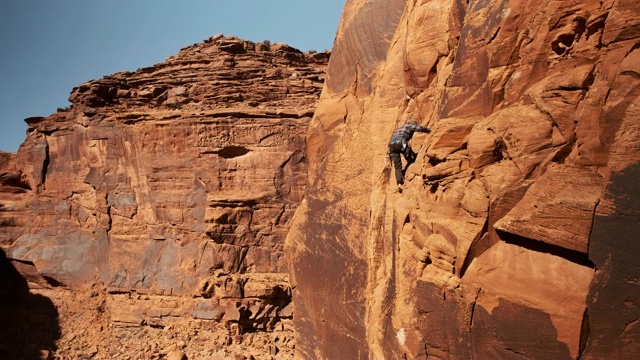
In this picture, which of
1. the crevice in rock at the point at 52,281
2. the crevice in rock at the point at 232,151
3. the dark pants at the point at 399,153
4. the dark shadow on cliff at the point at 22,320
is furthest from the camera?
the crevice in rock at the point at 52,281

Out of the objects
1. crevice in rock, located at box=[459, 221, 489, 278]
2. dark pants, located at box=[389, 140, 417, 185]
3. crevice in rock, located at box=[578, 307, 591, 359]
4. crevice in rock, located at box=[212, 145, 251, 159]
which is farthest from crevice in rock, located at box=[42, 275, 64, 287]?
crevice in rock, located at box=[578, 307, 591, 359]

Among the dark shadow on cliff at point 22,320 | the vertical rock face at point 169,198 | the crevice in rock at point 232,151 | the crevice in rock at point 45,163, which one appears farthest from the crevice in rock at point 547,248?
the crevice in rock at point 45,163

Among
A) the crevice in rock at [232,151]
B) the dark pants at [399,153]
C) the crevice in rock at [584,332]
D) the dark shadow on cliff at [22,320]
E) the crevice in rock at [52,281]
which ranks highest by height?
the crevice in rock at [232,151]

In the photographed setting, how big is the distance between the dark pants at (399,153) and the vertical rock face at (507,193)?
0.23m

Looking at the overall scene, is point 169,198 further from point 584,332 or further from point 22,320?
point 584,332

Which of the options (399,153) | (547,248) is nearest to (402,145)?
(399,153)

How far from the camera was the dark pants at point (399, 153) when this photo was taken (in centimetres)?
668

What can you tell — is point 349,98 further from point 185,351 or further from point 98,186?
point 98,186

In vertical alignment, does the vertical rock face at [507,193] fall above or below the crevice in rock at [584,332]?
above

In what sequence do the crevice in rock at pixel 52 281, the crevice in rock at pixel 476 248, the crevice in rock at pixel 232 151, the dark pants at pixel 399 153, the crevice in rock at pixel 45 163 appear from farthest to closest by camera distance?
the crevice in rock at pixel 45 163 → the crevice in rock at pixel 52 281 → the crevice in rock at pixel 232 151 → the dark pants at pixel 399 153 → the crevice in rock at pixel 476 248

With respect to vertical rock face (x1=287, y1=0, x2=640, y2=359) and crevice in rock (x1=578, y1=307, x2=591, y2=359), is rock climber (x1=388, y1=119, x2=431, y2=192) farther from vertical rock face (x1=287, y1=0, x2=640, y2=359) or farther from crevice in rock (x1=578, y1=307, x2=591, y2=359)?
crevice in rock (x1=578, y1=307, x2=591, y2=359)

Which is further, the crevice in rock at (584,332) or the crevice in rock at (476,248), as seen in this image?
the crevice in rock at (476,248)

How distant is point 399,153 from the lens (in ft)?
22.3

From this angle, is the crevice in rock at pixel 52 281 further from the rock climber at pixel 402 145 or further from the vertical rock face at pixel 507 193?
the rock climber at pixel 402 145
